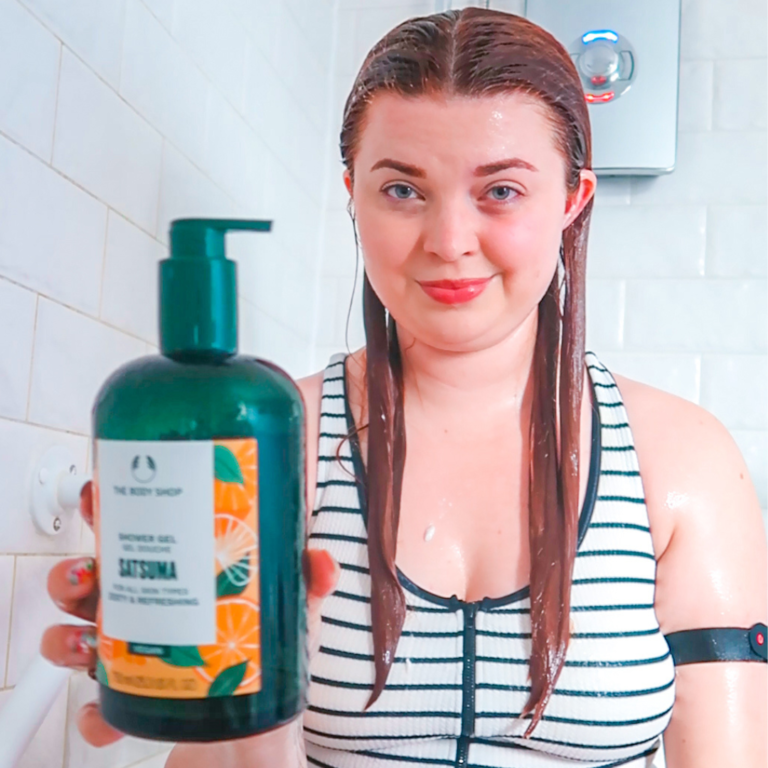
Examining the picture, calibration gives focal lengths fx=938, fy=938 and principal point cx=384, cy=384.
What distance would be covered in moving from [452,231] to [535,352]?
0.21 m

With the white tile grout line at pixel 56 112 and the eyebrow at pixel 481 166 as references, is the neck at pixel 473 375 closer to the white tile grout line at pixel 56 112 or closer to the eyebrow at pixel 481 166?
the eyebrow at pixel 481 166

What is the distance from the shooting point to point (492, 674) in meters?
0.75

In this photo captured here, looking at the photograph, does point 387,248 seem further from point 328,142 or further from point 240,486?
point 328,142

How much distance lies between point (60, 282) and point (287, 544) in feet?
1.24

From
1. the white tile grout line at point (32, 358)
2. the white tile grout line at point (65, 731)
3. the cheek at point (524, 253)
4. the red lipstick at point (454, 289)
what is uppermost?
the cheek at point (524, 253)

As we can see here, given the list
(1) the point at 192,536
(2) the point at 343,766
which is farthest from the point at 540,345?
(1) the point at 192,536

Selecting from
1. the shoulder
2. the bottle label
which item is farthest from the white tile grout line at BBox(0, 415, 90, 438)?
Result: the shoulder

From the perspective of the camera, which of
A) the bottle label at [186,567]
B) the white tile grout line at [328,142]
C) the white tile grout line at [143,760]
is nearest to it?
the bottle label at [186,567]

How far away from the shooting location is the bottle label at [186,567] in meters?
0.43

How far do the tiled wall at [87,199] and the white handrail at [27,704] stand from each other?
0.09 metres

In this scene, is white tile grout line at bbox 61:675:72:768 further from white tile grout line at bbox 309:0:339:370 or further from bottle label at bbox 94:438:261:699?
white tile grout line at bbox 309:0:339:370

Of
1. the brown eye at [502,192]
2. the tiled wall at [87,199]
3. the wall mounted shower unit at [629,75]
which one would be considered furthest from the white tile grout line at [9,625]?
the wall mounted shower unit at [629,75]

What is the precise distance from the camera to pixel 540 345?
864 mm

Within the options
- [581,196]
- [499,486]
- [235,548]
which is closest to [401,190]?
[581,196]
